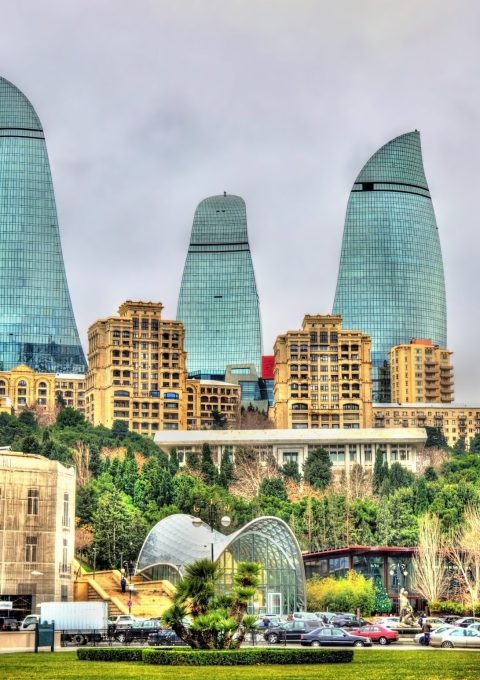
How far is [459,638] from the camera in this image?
68688 millimetres

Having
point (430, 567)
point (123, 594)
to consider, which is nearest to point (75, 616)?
point (123, 594)

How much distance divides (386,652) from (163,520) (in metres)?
54.3

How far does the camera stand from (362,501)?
13200cm

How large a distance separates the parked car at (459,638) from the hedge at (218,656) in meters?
13.4

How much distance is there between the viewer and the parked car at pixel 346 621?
80000 millimetres

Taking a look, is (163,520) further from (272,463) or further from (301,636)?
(272,463)

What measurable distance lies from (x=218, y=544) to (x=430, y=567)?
17.1 meters

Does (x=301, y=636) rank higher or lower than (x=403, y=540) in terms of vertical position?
lower

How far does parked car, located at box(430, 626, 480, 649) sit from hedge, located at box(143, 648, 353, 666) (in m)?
13.4

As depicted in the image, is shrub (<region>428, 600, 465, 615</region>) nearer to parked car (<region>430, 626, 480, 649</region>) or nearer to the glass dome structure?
the glass dome structure

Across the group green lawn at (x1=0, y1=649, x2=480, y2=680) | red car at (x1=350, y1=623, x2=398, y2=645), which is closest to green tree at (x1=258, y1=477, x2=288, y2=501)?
red car at (x1=350, y1=623, x2=398, y2=645)

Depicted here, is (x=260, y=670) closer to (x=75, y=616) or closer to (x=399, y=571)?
(x=75, y=616)

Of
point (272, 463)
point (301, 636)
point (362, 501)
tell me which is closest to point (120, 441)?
point (272, 463)

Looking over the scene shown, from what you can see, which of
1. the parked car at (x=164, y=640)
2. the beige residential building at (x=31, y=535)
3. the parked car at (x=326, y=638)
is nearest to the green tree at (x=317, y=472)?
the beige residential building at (x=31, y=535)
